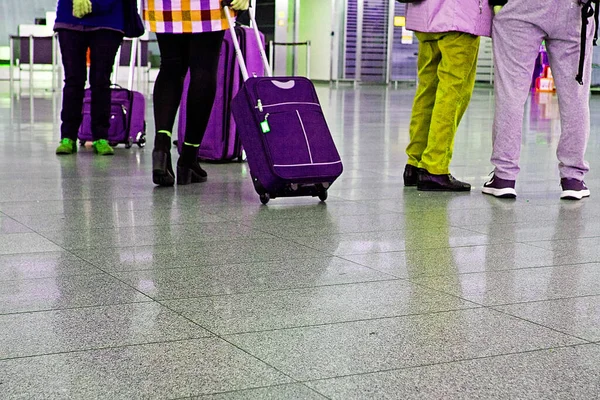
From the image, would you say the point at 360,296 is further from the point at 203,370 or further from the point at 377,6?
the point at 377,6

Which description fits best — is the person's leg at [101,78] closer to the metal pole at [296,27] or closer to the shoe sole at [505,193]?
the shoe sole at [505,193]

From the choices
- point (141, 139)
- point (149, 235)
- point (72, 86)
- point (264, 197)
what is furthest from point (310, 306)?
point (141, 139)

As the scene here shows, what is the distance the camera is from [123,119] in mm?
6566

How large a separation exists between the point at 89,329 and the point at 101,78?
4173 mm

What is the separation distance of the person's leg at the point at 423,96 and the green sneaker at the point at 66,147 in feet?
7.34

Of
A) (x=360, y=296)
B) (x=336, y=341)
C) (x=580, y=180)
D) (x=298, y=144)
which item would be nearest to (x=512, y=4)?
(x=580, y=180)

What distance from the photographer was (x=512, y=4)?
448cm

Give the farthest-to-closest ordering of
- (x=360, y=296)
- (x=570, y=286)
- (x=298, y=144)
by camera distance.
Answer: (x=298, y=144), (x=570, y=286), (x=360, y=296)


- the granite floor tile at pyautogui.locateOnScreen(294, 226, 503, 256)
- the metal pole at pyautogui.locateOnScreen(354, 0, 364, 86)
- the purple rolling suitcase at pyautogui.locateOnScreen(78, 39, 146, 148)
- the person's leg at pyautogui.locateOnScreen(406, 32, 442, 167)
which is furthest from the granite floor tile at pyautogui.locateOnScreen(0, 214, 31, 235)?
the metal pole at pyautogui.locateOnScreen(354, 0, 364, 86)

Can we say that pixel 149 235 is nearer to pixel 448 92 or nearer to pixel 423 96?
pixel 448 92

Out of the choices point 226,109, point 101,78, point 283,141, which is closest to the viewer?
point 283,141

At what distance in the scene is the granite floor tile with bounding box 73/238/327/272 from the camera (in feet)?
9.46

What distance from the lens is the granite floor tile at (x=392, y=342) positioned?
196cm

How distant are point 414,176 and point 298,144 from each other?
0.97m
